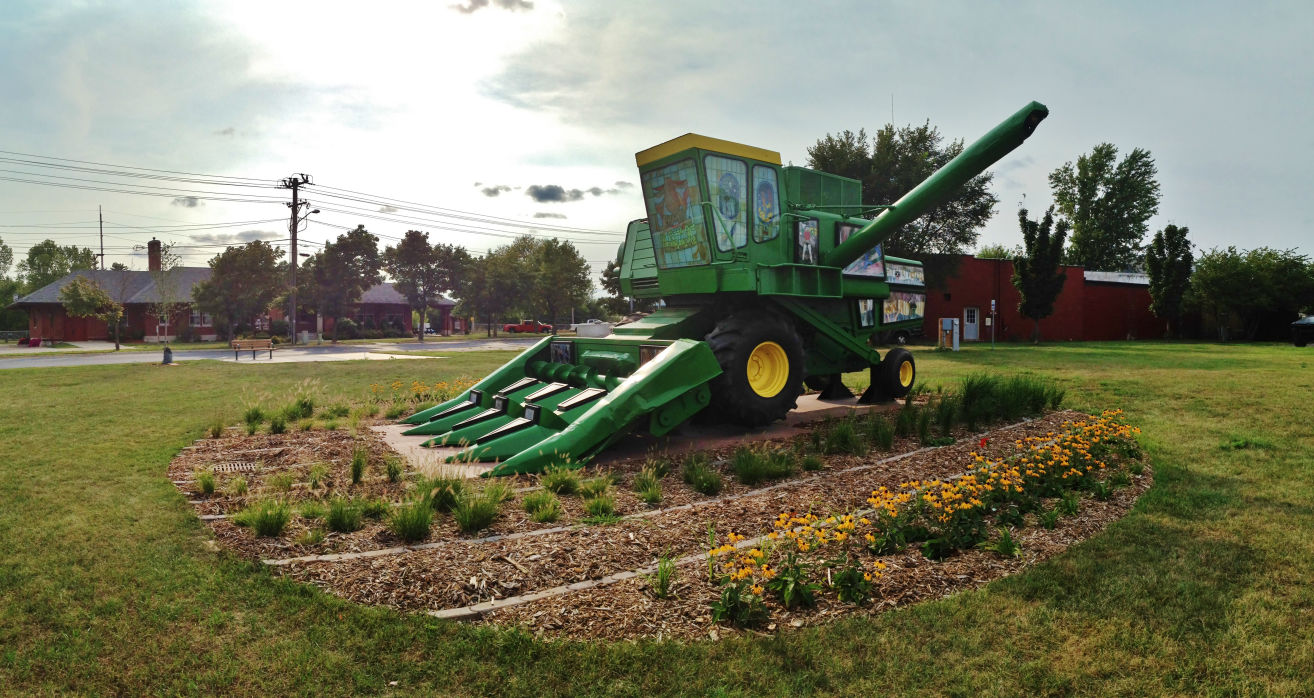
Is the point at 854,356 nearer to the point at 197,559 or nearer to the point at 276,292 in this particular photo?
the point at 197,559

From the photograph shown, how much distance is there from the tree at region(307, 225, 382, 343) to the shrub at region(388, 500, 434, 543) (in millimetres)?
53053

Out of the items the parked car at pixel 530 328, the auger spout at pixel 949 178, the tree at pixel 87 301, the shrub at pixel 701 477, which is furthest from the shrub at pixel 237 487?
the parked car at pixel 530 328

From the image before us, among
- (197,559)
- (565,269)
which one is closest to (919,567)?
(197,559)

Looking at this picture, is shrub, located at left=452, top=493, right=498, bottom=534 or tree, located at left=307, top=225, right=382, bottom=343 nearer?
shrub, located at left=452, top=493, right=498, bottom=534

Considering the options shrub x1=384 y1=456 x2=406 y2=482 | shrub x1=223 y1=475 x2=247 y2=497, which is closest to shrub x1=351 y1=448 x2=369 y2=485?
shrub x1=384 y1=456 x2=406 y2=482

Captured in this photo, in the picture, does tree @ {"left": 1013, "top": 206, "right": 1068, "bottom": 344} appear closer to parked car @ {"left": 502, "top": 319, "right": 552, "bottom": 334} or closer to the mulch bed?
the mulch bed

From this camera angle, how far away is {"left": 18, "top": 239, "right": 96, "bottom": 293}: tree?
3568 inches

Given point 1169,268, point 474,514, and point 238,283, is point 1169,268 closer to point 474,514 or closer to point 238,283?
point 474,514

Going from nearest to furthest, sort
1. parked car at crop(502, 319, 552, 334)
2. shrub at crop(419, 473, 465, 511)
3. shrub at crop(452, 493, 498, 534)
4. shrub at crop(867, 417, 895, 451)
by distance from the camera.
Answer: shrub at crop(452, 493, 498, 534) < shrub at crop(419, 473, 465, 511) < shrub at crop(867, 417, 895, 451) < parked car at crop(502, 319, 552, 334)

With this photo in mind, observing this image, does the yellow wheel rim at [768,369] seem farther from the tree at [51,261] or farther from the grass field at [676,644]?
the tree at [51,261]

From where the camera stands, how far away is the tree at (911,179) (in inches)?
1344

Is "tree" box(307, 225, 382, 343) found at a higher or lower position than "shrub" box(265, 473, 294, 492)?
higher

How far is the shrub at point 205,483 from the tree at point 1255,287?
5169cm

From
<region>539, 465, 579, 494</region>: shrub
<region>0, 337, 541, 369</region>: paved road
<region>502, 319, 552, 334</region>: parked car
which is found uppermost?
<region>502, 319, 552, 334</region>: parked car
